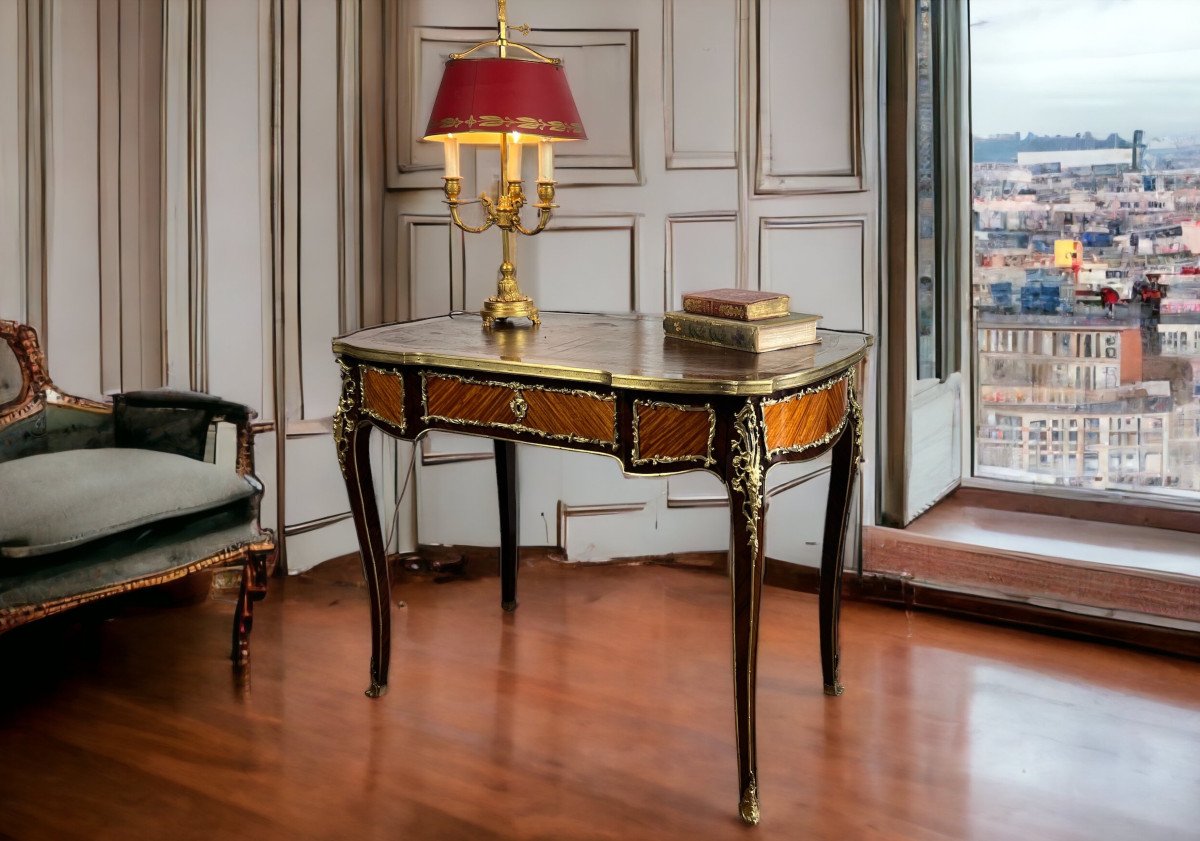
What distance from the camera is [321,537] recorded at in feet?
11.6

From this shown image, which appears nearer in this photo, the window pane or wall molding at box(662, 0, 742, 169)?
the window pane

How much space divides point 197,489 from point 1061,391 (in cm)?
245

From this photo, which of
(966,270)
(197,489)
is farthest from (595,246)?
(197,489)

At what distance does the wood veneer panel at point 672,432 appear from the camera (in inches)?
80.3

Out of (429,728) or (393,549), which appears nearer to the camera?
(429,728)

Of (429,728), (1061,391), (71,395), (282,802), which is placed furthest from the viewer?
(1061,391)

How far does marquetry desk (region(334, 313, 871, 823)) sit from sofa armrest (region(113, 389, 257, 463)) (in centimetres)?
42

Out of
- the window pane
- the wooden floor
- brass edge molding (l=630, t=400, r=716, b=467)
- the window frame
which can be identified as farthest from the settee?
the window pane

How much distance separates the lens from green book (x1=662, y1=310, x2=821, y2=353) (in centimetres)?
224

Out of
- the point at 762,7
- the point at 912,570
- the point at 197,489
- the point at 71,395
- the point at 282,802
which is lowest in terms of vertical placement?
the point at 282,802

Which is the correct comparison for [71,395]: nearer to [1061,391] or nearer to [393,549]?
[393,549]

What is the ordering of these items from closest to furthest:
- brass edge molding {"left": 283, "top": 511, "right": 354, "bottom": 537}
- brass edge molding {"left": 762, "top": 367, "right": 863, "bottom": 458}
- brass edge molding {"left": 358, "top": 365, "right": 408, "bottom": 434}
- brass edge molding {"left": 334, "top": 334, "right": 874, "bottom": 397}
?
brass edge molding {"left": 334, "top": 334, "right": 874, "bottom": 397}, brass edge molding {"left": 762, "top": 367, "right": 863, "bottom": 458}, brass edge molding {"left": 358, "top": 365, "right": 408, "bottom": 434}, brass edge molding {"left": 283, "top": 511, "right": 354, "bottom": 537}

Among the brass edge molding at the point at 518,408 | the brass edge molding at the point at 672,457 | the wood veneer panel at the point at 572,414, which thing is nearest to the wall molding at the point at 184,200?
the brass edge molding at the point at 518,408

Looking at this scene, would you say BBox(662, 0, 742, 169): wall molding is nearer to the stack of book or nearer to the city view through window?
the city view through window
